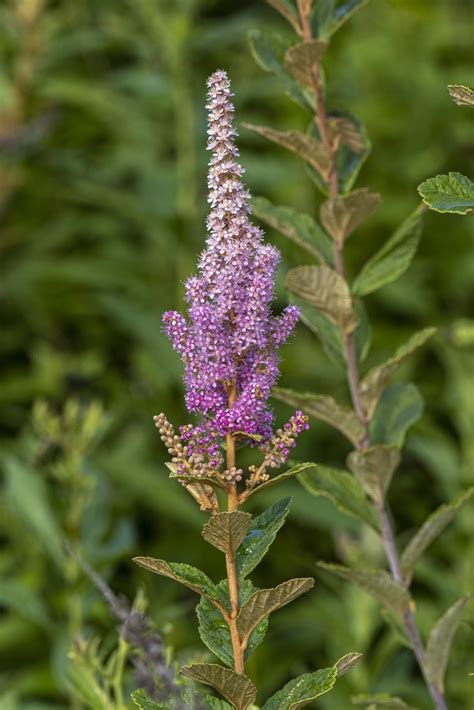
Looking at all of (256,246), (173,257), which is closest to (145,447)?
(173,257)

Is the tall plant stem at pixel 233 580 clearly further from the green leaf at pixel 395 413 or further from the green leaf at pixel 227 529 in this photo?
the green leaf at pixel 395 413

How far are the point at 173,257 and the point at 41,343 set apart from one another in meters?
0.54

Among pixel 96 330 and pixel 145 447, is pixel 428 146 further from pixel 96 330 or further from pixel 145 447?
pixel 145 447

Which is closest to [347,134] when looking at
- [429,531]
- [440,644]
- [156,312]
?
A: [429,531]

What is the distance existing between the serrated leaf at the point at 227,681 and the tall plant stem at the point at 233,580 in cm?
2

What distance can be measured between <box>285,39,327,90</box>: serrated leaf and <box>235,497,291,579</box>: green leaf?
48cm

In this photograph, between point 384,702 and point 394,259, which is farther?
point 394,259

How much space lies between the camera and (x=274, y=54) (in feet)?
4.01

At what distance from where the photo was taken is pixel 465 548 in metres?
2.02

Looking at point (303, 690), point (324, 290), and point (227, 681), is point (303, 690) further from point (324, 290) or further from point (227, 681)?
point (324, 290)

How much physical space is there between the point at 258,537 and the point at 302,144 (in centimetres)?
45

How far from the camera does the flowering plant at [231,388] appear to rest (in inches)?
31.0

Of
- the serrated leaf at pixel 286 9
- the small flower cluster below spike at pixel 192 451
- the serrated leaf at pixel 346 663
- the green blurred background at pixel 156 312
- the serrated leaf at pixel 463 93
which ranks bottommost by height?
the green blurred background at pixel 156 312

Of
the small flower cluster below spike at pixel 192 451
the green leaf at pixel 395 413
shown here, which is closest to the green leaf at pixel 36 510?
the green leaf at pixel 395 413
